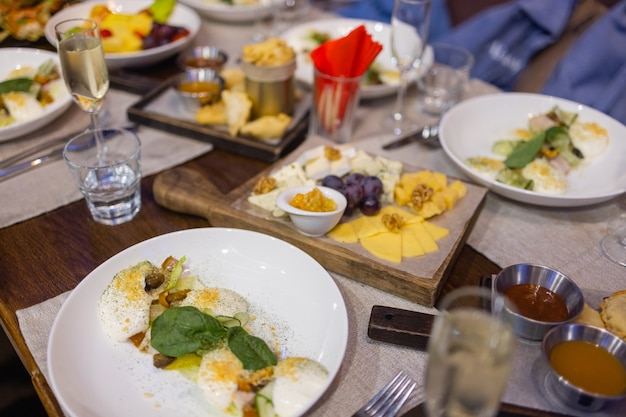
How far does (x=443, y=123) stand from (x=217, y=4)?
4.88 ft

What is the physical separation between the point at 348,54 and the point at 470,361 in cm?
121

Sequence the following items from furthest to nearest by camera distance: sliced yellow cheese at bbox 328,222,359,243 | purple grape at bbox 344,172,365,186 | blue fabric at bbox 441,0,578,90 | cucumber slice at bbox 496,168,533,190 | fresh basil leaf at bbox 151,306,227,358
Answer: blue fabric at bbox 441,0,578,90
cucumber slice at bbox 496,168,533,190
purple grape at bbox 344,172,365,186
sliced yellow cheese at bbox 328,222,359,243
fresh basil leaf at bbox 151,306,227,358

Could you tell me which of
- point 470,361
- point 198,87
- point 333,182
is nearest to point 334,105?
point 333,182

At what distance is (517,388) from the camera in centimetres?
110

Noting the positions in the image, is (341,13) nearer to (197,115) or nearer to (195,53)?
(195,53)

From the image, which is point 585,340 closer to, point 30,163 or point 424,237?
point 424,237

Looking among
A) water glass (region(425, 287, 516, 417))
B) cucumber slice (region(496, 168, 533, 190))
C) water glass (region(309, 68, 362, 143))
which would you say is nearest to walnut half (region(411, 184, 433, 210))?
cucumber slice (region(496, 168, 533, 190))

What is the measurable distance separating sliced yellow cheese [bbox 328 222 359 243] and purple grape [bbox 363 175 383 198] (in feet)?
0.34

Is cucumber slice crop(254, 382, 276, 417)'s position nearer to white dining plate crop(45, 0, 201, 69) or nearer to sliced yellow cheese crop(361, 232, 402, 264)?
sliced yellow cheese crop(361, 232, 402, 264)

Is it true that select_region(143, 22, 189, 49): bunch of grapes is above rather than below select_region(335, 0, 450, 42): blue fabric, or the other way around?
above

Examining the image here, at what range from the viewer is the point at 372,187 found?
1.52 meters

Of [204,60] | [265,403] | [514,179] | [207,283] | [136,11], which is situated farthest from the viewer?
[136,11]

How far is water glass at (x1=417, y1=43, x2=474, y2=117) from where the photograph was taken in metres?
2.16

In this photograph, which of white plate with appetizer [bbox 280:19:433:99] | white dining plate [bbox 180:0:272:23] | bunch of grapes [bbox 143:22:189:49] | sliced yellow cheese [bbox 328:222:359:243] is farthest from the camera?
white dining plate [bbox 180:0:272:23]
